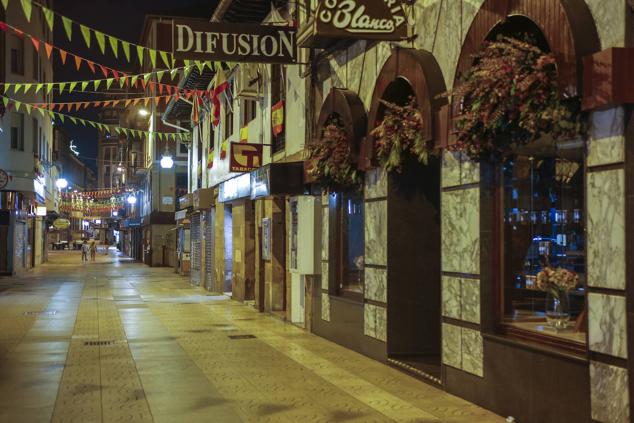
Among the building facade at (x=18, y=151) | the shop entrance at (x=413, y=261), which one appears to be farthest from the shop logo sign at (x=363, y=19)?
the building facade at (x=18, y=151)

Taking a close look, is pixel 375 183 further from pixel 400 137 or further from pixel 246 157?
pixel 246 157

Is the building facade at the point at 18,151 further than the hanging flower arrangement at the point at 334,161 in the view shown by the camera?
Yes

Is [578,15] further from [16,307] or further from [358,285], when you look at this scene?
[16,307]

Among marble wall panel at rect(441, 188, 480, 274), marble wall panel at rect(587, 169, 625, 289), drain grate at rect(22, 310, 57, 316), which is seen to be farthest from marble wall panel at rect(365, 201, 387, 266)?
drain grate at rect(22, 310, 57, 316)

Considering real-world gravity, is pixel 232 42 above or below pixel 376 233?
above

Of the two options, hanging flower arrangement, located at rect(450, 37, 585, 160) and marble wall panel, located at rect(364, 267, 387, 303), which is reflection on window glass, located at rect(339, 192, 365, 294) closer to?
marble wall panel, located at rect(364, 267, 387, 303)

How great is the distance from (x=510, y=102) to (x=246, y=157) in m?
11.5

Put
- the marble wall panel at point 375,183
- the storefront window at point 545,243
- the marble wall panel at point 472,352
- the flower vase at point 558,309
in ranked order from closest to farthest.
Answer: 1. the storefront window at point 545,243
2. the flower vase at point 558,309
3. the marble wall panel at point 472,352
4. the marble wall panel at point 375,183

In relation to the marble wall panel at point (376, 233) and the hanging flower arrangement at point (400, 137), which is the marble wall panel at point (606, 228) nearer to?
the hanging flower arrangement at point (400, 137)

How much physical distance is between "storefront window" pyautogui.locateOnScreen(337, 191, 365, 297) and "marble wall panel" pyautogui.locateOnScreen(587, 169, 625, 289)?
547cm

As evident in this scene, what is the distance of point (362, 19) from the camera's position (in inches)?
363

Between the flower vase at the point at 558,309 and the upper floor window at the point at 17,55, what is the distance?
31.8 m

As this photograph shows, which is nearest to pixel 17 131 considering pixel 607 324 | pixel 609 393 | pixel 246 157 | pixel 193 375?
pixel 246 157

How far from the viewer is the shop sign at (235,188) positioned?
56.7ft
